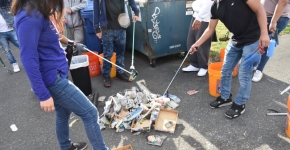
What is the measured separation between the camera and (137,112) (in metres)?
3.00

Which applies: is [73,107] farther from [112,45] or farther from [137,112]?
[112,45]

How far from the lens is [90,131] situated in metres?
2.04

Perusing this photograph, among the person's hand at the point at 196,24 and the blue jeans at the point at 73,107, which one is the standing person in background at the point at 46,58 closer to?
the blue jeans at the point at 73,107

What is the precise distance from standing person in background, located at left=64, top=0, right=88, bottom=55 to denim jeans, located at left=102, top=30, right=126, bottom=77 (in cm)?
78

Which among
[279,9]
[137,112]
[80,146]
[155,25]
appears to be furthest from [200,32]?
[80,146]

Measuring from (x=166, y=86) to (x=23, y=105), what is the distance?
242 cm

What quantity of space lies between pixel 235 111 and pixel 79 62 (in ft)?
8.35

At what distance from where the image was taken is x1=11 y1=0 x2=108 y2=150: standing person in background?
147cm

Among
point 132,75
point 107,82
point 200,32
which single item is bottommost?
point 107,82

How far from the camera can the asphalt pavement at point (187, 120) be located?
102 inches

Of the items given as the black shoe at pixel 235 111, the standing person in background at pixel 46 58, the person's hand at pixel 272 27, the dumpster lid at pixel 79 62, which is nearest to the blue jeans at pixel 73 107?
the standing person in background at pixel 46 58

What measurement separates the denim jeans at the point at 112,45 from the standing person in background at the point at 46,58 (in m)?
2.02

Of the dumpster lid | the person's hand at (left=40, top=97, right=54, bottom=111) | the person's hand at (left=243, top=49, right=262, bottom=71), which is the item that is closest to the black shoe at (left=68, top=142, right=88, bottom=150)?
the person's hand at (left=40, top=97, right=54, bottom=111)

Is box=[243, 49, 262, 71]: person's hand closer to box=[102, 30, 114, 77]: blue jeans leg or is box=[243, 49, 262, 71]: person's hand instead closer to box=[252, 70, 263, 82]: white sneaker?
box=[252, 70, 263, 82]: white sneaker
